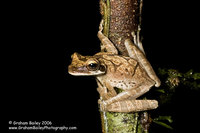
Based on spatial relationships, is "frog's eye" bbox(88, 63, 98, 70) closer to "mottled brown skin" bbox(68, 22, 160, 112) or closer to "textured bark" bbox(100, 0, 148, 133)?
"mottled brown skin" bbox(68, 22, 160, 112)

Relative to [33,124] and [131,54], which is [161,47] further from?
[33,124]

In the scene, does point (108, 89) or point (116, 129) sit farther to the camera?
point (108, 89)

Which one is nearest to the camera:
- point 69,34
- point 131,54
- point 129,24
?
point 129,24

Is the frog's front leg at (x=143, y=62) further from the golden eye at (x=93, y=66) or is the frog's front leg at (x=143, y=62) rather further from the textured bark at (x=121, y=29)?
the golden eye at (x=93, y=66)

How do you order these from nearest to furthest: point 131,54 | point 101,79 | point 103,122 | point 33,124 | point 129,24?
point 129,24 < point 103,122 < point 131,54 < point 101,79 < point 33,124

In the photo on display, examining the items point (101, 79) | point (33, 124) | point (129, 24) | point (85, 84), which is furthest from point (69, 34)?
point (129, 24)
